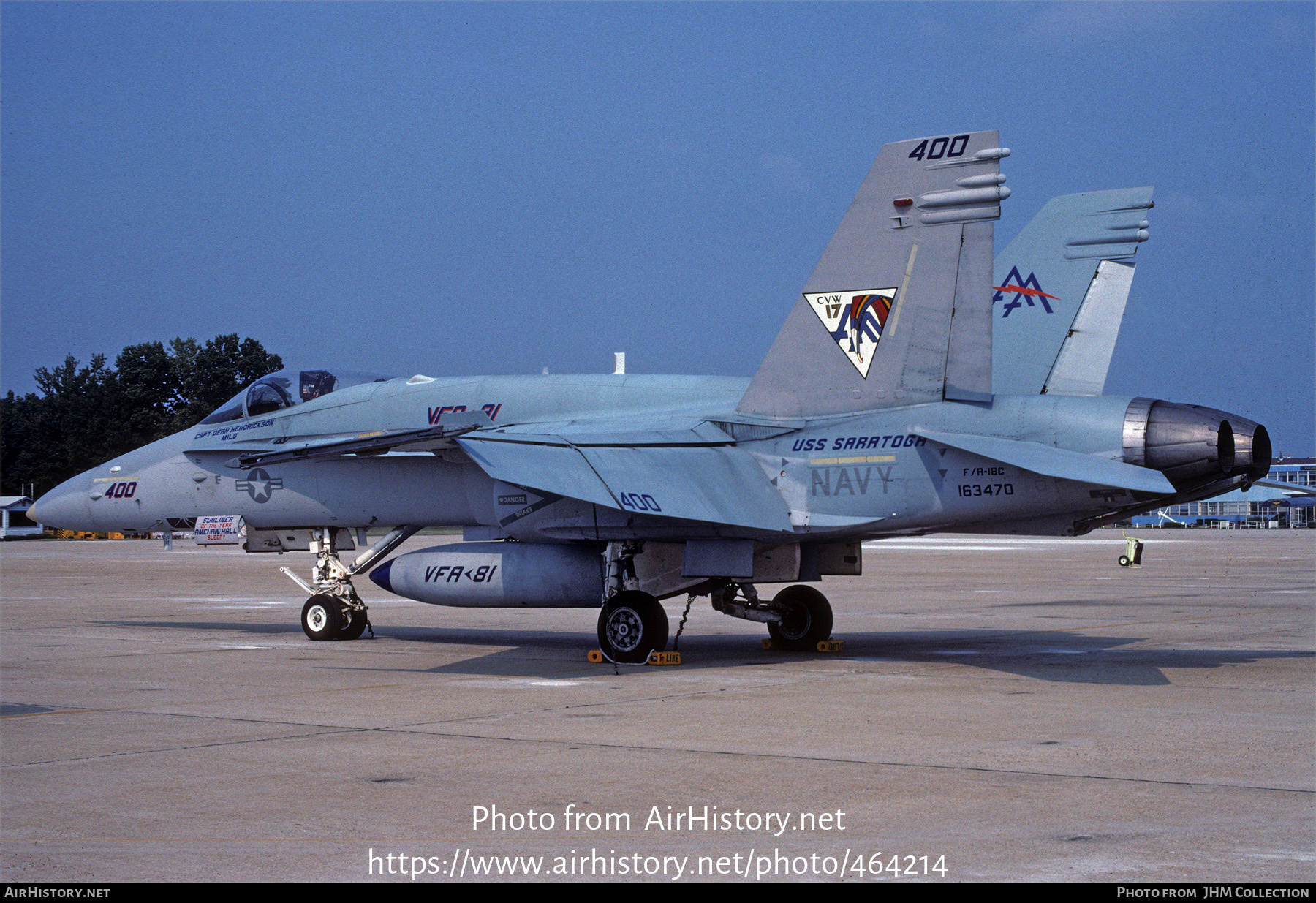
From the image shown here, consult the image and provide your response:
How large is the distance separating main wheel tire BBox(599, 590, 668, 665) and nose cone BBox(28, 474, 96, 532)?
Result: 25.1ft

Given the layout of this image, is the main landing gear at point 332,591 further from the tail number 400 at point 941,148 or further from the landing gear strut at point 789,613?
the tail number 400 at point 941,148

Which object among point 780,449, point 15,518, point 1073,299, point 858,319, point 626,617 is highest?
point 1073,299

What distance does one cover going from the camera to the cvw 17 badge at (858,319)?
12.1m

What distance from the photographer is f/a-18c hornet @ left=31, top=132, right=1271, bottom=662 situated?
447 inches

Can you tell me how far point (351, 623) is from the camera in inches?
635

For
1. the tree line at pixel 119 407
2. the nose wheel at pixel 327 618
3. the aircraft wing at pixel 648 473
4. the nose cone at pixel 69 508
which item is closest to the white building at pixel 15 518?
the tree line at pixel 119 407

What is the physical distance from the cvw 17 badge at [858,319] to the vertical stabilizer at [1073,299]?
2627mm

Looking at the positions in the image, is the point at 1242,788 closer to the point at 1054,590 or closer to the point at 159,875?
the point at 159,875

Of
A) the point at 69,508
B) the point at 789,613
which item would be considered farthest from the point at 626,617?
the point at 69,508

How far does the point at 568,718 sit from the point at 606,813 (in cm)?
327

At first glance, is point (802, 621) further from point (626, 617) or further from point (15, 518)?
point (15, 518)

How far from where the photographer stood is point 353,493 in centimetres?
1513

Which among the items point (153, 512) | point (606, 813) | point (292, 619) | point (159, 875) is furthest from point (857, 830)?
point (292, 619)

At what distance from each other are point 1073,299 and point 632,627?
20.2 ft
